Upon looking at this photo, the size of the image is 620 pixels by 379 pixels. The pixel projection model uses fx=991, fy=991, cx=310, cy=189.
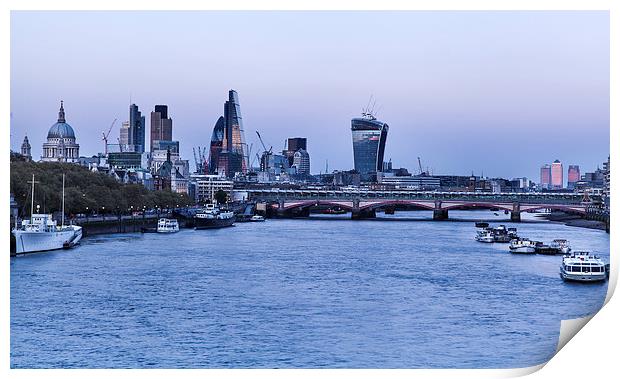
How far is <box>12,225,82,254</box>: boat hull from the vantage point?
13.8m

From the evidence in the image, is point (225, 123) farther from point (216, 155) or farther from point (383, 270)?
point (383, 270)

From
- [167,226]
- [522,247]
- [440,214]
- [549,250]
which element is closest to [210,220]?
[167,226]

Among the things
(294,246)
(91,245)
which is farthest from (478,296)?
(91,245)

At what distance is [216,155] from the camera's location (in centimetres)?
6788

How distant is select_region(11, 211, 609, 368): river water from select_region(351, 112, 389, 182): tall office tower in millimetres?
48933

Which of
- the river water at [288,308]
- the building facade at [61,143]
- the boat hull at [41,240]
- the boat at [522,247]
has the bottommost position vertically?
the river water at [288,308]

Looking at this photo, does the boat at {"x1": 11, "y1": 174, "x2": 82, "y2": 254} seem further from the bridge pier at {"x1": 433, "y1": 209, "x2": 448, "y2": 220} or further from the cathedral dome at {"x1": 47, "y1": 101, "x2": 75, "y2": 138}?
the cathedral dome at {"x1": 47, "y1": 101, "x2": 75, "y2": 138}

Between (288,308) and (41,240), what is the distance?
6486 millimetres

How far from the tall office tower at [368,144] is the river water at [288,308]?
161ft

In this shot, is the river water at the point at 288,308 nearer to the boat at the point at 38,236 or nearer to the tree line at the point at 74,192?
the boat at the point at 38,236

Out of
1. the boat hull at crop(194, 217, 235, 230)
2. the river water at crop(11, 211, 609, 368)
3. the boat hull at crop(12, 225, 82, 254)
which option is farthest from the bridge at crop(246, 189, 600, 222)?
the boat hull at crop(12, 225, 82, 254)

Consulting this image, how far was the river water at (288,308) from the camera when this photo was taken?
23.6 ft

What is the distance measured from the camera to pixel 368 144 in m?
64.9
